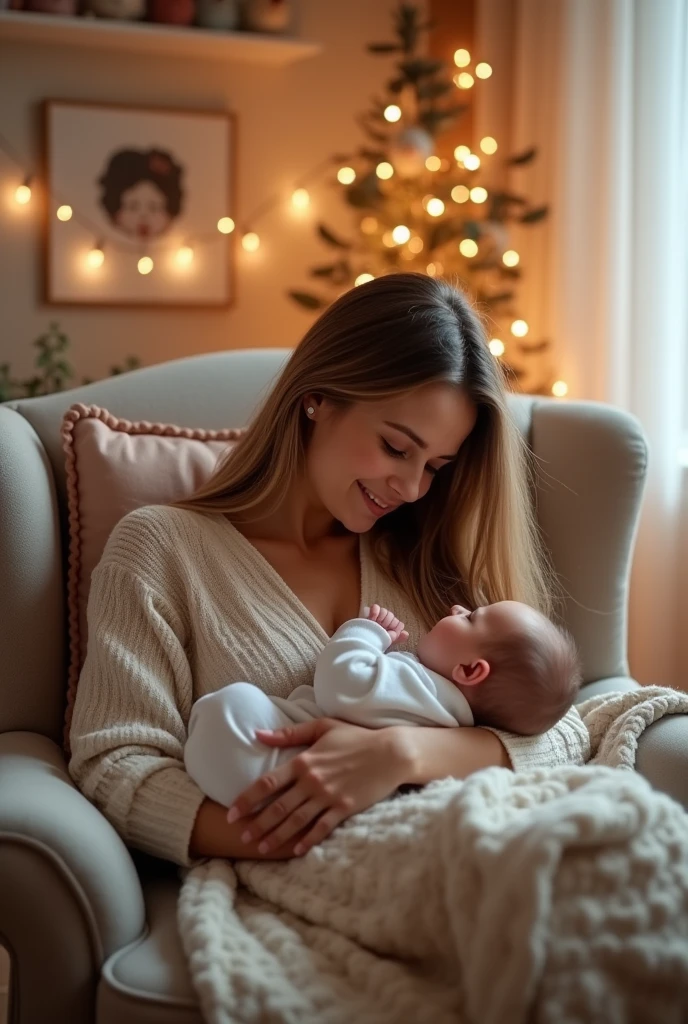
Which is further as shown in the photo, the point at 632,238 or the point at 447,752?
the point at 632,238

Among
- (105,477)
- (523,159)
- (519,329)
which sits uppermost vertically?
(523,159)

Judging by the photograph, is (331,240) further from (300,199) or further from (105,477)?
(105,477)

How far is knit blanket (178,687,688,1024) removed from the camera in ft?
3.75

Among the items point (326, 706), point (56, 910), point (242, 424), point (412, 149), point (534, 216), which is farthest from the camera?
point (534, 216)

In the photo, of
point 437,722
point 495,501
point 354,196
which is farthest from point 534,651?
point 354,196

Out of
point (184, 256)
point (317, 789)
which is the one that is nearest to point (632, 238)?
point (184, 256)

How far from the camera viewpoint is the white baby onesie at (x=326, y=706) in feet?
4.73

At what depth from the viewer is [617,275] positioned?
303cm

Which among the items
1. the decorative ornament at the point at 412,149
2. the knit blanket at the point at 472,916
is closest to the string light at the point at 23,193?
the decorative ornament at the point at 412,149

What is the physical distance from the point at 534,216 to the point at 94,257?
1265 mm

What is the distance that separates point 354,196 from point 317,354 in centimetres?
163

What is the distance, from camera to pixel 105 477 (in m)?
1.84

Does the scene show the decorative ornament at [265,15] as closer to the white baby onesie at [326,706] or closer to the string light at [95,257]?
the string light at [95,257]

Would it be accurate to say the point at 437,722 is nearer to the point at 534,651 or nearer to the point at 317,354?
the point at 534,651
